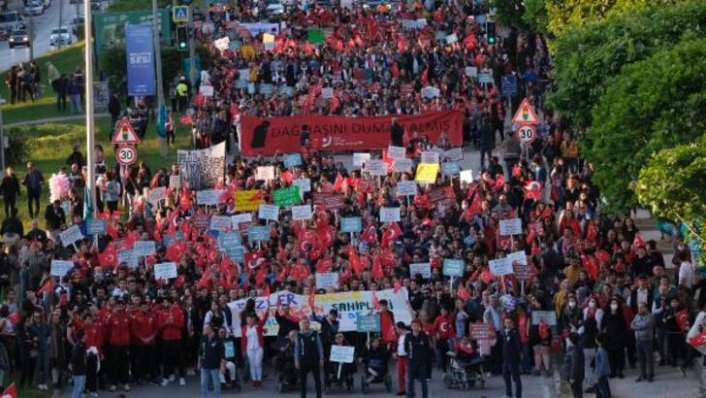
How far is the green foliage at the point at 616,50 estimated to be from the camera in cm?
4250

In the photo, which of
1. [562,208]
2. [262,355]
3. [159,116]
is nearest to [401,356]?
[262,355]

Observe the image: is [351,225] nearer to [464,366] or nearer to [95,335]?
[464,366]

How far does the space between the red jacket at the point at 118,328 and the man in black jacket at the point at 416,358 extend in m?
4.86

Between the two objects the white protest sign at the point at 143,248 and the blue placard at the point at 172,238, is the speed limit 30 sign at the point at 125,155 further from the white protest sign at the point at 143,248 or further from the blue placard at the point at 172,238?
the white protest sign at the point at 143,248

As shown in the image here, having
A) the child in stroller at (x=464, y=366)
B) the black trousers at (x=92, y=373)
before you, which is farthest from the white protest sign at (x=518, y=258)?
the black trousers at (x=92, y=373)

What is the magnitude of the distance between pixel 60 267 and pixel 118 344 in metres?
2.91

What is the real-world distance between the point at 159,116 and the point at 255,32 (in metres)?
17.2

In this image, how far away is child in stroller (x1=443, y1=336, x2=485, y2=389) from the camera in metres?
38.2

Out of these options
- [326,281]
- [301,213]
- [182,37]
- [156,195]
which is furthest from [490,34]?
[326,281]

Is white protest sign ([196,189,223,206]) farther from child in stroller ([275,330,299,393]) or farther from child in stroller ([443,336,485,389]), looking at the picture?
child in stroller ([443,336,485,389])

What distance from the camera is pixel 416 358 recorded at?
36656 mm

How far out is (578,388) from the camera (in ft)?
117

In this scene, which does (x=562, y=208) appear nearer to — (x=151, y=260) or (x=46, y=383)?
(x=151, y=260)

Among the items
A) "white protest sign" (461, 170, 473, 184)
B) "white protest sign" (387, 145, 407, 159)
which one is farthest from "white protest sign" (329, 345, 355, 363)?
"white protest sign" (387, 145, 407, 159)
